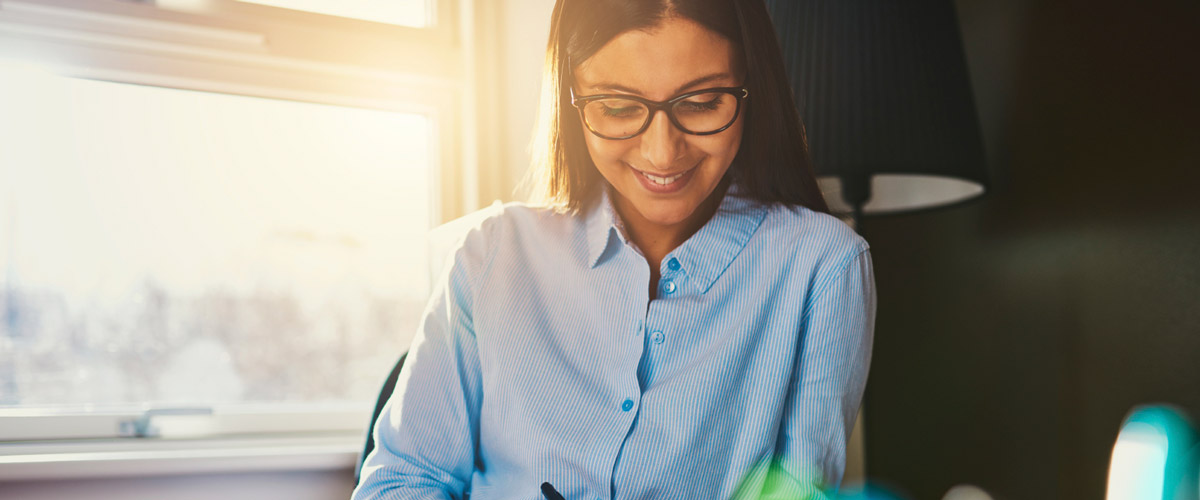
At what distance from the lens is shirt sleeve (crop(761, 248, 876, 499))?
31.8 inches

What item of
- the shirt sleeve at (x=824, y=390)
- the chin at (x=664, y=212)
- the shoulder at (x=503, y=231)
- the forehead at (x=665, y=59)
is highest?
the forehead at (x=665, y=59)

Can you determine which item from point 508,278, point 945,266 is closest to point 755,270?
point 508,278

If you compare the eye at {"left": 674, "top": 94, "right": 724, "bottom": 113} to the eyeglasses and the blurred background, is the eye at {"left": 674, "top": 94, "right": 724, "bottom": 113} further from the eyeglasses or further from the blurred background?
the blurred background

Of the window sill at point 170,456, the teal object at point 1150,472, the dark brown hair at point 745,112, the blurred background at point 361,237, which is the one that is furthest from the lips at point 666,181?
the window sill at point 170,456

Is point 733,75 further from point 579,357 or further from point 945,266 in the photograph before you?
point 945,266

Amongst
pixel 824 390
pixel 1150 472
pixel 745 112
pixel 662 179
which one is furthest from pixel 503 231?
pixel 1150 472

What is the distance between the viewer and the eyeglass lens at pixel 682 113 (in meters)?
0.80

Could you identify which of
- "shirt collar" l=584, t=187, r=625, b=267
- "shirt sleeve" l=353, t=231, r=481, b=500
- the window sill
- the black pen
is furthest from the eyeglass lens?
the window sill

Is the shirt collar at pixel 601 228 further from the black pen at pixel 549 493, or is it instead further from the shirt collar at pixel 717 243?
the black pen at pixel 549 493

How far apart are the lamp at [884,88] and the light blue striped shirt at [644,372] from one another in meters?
0.26

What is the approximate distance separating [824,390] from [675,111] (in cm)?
36

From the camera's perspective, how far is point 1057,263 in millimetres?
1199

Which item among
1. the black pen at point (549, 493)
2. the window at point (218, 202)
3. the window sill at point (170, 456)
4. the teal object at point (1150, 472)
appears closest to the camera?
the teal object at point (1150, 472)

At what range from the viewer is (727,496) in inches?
31.8
